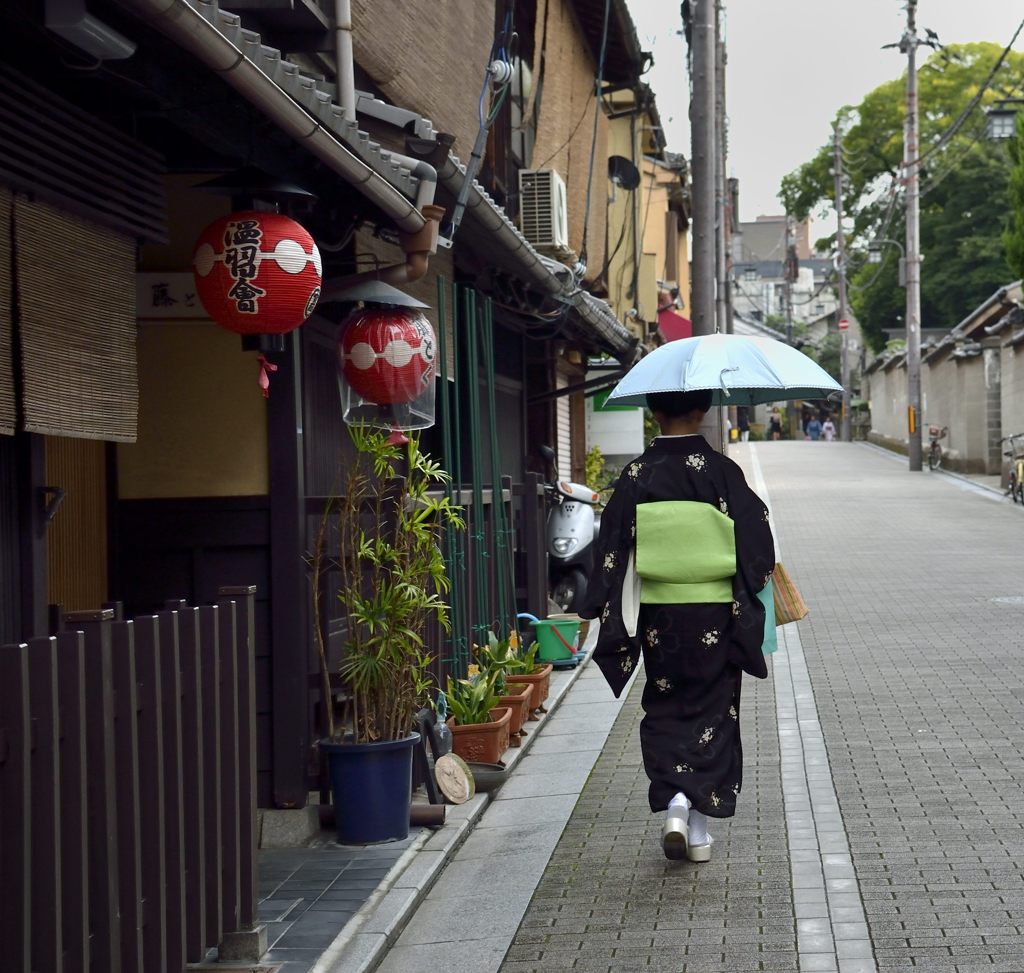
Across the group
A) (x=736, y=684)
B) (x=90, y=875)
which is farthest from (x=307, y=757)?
(x=90, y=875)

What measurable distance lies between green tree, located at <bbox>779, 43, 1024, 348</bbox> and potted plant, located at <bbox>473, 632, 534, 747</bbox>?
4728 cm

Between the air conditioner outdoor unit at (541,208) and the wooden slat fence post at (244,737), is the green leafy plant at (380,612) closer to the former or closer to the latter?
the wooden slat fence post at (244,737)

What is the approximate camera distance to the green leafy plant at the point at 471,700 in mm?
9070

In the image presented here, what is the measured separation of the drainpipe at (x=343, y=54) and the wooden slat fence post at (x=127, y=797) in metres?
4.06

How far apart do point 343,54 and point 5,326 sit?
3009 mm

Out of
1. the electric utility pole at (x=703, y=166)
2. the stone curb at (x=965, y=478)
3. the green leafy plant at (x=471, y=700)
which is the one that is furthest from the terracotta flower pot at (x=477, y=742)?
the stone curb at (x=965, y=478)

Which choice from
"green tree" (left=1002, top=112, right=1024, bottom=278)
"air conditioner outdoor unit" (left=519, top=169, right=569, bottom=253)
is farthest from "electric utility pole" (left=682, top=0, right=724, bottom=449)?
"green tree" (left=1002, top=112, right=1024, bottom=278)

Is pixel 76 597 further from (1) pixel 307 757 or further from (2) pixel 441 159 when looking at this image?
(2) pixel 441 159

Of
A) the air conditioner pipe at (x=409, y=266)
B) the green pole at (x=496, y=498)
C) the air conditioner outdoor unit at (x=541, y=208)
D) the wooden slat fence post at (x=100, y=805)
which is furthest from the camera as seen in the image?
the air conditioner outdoor unit at (x=541, y=208)

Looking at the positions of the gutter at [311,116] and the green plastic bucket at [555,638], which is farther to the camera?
the green plastic bucket at [555,638]

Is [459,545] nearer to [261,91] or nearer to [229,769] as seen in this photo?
[229,769]

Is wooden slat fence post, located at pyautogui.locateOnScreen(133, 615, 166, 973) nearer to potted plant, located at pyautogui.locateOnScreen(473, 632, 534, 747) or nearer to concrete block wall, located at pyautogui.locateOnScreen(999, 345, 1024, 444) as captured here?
potted plant, located at pyautogui.locateOnScreen(473, 632, 534, 747)

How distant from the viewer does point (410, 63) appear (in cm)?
907

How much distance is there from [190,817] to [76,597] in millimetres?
2720
